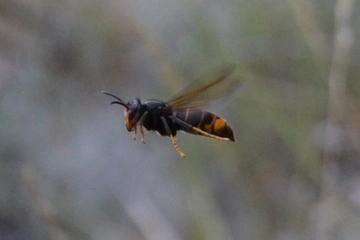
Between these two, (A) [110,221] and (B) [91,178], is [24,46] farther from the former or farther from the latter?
(A) [110,221]

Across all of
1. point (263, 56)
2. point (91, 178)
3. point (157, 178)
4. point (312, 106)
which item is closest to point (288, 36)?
point (263, 56)

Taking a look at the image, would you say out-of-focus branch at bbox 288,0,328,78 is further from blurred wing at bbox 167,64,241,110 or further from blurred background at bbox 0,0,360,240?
blurred wing at bbox 167,64,241,110

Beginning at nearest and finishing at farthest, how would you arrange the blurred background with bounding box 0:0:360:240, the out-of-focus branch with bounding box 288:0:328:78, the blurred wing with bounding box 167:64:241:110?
the blurred wing with bounding box 167:64:241:110 → the out-of-focus branch with bounding box 288:0:328:78 → the blurred background with bounding box 0:0:360:240

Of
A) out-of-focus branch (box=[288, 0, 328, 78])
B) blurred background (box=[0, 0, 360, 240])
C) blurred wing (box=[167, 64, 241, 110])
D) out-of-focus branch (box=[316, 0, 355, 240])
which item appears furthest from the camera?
blurred background (box=[0, 0, 360, 240])

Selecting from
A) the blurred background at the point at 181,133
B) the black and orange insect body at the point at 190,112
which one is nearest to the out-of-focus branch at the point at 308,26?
the blurred background at the point at 181,133

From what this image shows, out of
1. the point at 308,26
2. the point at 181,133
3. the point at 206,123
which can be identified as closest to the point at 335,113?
the point at 308,26

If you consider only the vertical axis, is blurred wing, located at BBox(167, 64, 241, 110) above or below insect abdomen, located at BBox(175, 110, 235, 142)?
above

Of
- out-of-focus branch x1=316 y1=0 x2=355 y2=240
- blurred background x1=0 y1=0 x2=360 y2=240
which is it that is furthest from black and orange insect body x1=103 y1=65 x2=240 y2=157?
out-of-focus branch x1=316 y1=0 x2=355 y2=240

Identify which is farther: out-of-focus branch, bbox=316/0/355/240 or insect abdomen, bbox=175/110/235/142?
out-of-focus branch, bbox=316/0/355/240
